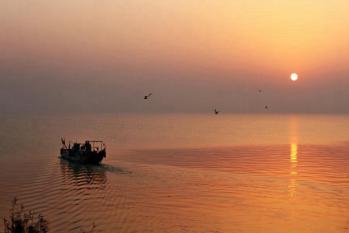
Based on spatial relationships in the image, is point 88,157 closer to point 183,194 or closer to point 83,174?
point 83,174

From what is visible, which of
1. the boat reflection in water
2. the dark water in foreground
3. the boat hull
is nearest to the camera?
the dark water in foreground

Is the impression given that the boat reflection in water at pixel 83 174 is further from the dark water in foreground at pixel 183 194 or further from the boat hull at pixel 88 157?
the boat hull at pixel 88 157

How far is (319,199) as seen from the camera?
44688 millimetres

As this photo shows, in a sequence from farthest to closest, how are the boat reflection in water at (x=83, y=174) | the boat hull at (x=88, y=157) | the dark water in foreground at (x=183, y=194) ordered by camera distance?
the boat hull at (x=88, y=157) → the boat reflection in water at (x=83, y=174) → the dark water in foreground at (x=183, y=194)

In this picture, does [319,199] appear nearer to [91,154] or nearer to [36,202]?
[36,202]

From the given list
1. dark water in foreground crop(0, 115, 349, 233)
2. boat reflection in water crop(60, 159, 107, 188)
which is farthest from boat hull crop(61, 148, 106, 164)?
dark water in foreground crop(0, 115, 349, 233)

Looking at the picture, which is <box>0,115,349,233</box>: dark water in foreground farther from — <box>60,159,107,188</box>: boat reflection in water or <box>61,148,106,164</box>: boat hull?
<box>61,148,106,164</box>: boat hull

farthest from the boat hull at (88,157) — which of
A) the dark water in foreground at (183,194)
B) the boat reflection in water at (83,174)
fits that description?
the dark water in foreground at (183,194)

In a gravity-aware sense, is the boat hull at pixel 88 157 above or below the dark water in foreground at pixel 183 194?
above

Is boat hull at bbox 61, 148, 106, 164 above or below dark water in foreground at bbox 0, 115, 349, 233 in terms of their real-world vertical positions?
above

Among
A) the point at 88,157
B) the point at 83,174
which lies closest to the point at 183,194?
the point at 83,174

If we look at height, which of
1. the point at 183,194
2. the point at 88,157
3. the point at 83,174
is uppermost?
the point at 88,157

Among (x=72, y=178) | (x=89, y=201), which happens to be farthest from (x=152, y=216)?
(x=72, y=178)

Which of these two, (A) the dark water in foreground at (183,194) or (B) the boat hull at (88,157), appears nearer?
(A) the dark water in foreground at (183,194)
